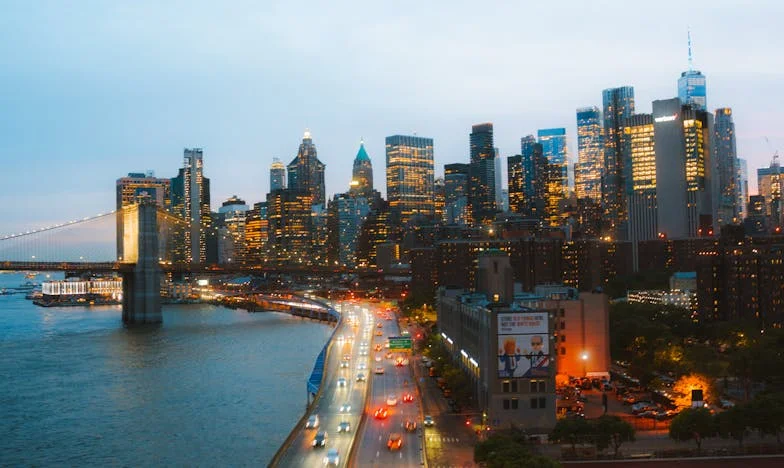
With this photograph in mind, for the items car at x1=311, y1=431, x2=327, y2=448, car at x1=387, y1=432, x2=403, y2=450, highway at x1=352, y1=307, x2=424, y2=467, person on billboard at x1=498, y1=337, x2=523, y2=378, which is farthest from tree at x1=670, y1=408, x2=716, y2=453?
car at x1=311, y1=431, x2=327, y2=448

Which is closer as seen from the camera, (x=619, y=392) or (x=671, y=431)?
(x=671, y=431)

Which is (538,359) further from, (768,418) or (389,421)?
(768,418)

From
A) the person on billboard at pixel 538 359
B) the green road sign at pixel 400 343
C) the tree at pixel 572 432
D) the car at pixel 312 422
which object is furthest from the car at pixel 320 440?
the green road sign at pixel 400 343

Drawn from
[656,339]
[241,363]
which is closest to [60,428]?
[241,363]

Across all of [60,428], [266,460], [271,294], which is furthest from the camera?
[271,294]

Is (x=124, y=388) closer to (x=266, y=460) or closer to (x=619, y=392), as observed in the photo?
(x=266, y=460)

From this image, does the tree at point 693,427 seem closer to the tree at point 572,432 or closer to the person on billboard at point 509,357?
the tree at point 572,432

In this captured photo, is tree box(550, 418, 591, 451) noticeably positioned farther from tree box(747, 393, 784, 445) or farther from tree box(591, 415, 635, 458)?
tree box(747, 393, 784, 445)
